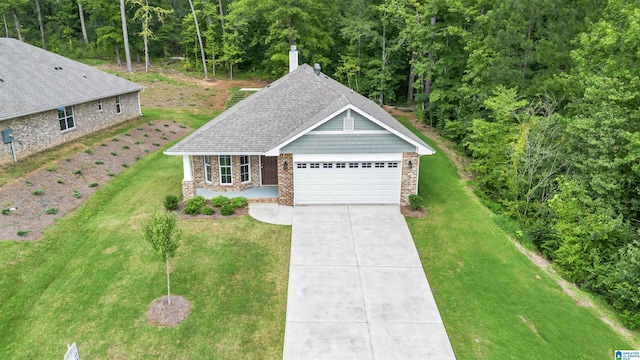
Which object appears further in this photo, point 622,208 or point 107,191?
point 107,191

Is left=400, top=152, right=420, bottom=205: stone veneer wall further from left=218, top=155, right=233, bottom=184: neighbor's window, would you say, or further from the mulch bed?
the mulch bed

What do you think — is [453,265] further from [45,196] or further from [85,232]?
[45,196]

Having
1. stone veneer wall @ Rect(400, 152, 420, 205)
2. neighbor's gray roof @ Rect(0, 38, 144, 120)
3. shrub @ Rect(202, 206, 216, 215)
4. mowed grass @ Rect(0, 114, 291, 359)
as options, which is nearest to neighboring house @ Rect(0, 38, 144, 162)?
neighbor's gray roof @ Rect(0, 38, 144, 120)

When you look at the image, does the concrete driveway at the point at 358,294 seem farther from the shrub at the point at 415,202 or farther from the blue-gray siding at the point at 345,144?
the blue-gray siding at the point at 345,144

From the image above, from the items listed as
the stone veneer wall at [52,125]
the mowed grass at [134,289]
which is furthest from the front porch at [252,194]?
the stone veneer wall at [52,125]

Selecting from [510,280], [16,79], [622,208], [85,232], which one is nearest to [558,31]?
[622,208]
